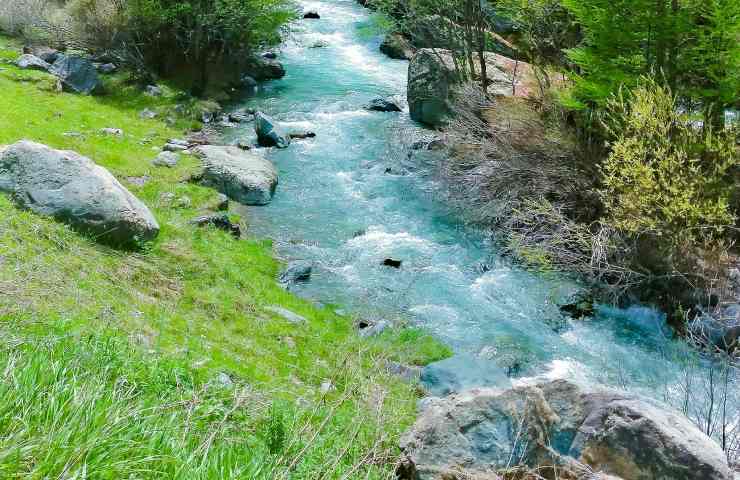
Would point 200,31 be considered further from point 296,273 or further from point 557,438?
point 557,438

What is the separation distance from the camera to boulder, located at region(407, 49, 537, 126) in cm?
2272

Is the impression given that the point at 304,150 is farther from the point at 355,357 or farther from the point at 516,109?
the point at 355,357

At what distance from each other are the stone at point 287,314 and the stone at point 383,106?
47.5ft

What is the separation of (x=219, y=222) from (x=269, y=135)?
7.39 meters

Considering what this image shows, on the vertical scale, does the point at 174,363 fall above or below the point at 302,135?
above

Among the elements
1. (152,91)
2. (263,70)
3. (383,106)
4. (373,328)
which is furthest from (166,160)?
(263,70)

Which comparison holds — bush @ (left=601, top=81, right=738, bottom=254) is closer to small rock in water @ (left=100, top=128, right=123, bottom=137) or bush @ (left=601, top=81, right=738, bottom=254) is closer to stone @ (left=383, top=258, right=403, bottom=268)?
stone @ (left=383, top=258, right=403, bottom=268)

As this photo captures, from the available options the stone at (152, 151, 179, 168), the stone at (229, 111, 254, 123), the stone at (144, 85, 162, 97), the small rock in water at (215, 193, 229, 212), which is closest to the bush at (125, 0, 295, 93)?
the stone at (144, 85, 162, 97)

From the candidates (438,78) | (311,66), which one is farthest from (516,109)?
(311,66)

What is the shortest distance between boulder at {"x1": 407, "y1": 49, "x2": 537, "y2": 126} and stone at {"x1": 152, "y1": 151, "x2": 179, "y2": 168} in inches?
349

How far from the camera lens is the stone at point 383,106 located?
83.1ft

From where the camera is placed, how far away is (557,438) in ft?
22.1

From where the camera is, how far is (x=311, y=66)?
30844 mm

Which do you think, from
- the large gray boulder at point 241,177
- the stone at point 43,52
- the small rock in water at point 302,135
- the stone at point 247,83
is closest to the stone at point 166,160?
the large gray boulder at point 241,177
